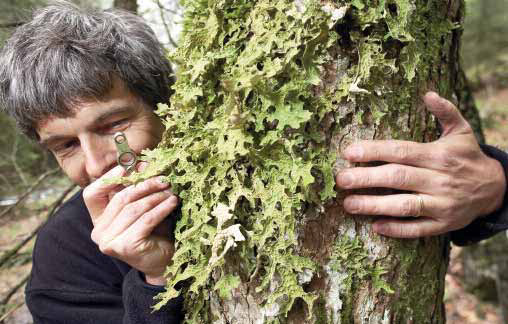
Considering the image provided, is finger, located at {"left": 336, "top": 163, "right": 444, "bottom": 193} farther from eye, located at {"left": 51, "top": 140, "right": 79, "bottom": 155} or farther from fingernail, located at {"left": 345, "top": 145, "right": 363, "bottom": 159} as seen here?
eye, located at {"left": 51, "top": 140, "right": 79, "bottom": 155}

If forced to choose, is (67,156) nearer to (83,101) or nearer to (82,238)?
(83,101)

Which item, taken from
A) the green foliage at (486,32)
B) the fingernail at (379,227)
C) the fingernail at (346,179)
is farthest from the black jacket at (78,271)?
the green foliage at (486,32)

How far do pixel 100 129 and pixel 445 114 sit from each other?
126 cm

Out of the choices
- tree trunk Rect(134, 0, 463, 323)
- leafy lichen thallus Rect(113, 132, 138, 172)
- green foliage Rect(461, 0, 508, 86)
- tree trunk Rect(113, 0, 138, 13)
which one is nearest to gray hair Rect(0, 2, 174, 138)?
leafy lichen thallus Rect(113, 132, 138, 172)

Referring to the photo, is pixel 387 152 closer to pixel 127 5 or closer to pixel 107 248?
pixel 107 248

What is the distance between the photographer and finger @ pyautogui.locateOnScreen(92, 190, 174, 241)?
1.08m

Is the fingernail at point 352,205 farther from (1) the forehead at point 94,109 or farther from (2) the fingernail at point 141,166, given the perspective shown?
(1) the forehead at point 94,109

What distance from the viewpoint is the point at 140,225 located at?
1089 mm

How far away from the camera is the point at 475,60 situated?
271 inches

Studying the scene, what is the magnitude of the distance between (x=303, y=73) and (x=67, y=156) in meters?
1.25

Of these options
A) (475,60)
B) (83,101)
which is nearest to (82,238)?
(83,101)

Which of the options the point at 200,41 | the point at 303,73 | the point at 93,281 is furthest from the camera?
the point at 93,281

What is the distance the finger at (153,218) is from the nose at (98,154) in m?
0.51

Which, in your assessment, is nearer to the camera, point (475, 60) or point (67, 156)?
point (67, 156)
